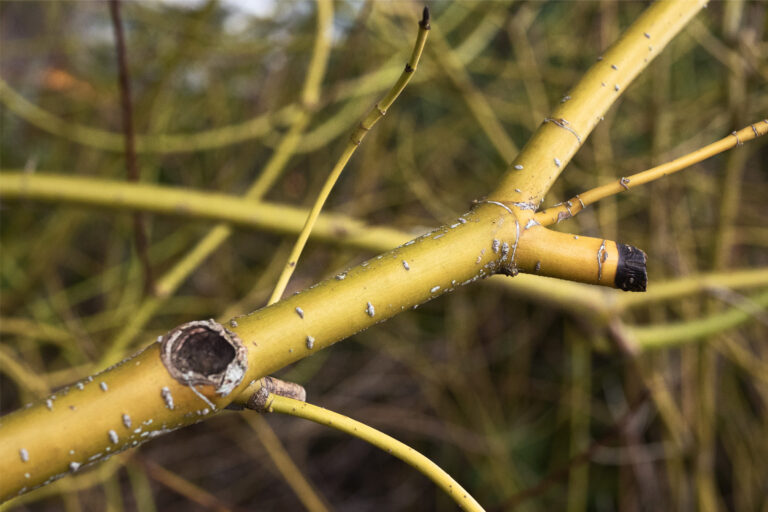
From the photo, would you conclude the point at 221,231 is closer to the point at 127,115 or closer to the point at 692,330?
the point at 127,115

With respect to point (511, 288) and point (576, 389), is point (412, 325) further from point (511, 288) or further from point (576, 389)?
point (511, 288)

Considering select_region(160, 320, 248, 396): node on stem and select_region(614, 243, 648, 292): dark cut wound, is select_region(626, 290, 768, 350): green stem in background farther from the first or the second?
Result: select_region(160, 320, 248, 396): node on stem

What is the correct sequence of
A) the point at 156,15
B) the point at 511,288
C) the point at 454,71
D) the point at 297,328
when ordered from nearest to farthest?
the point at 297,328 → the point at 511,288 → the point at 454,71 → the point at 156,15

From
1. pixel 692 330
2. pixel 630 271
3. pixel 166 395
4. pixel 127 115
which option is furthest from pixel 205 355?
pixel 692 330

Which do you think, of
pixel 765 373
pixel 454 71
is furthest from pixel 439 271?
pixel 765 373

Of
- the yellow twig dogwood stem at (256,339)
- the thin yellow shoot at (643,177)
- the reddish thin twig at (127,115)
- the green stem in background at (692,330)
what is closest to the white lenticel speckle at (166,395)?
the yellow twig dogwood stem at (256,339)

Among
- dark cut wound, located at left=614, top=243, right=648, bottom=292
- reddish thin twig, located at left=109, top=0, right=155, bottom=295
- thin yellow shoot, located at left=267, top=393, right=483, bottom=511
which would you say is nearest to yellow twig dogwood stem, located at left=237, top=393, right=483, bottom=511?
thin yellow shoot, located at left=267, top=393, right=483, bottom=511
